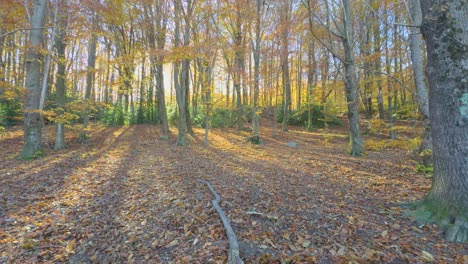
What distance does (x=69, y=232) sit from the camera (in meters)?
3.16

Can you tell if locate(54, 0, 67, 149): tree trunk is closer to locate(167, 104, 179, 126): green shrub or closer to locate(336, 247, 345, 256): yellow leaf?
locate(167, 104, 179, 126): green shrub

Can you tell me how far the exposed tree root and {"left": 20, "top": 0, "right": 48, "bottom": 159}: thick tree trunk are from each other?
9.79m

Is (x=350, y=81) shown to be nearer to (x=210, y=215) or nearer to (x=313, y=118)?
(x=210, y=215)

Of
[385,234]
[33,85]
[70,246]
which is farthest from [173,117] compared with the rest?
[385,234]

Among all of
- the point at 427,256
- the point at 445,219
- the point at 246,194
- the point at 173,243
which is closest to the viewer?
the point at 427,256

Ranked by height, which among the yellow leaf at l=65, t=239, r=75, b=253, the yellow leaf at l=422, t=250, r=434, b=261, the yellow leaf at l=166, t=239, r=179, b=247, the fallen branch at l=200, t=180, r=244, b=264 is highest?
the fallen branch at l=200, t=180, r=244, b=264

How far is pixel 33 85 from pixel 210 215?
25.9 feet

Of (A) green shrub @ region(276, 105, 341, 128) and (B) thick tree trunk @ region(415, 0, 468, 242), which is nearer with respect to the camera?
(B) thick tree trunk @ region(415, 0, 468, 242)

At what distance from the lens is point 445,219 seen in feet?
9.61

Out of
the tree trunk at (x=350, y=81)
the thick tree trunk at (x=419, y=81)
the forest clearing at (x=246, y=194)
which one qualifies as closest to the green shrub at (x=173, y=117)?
the forest clearing at (x=246, y=194)

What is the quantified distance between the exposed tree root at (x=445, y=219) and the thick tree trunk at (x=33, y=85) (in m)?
9.79

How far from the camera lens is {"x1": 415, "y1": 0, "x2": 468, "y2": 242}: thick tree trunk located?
2.78m

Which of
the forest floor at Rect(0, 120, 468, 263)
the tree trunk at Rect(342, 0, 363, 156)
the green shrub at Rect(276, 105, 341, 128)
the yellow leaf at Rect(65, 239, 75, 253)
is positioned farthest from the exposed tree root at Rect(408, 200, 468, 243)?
the green shrub at Rect(276, 105, 341, 128)

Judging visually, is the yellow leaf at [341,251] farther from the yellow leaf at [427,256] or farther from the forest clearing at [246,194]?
the yellow leaf at [427,256]
